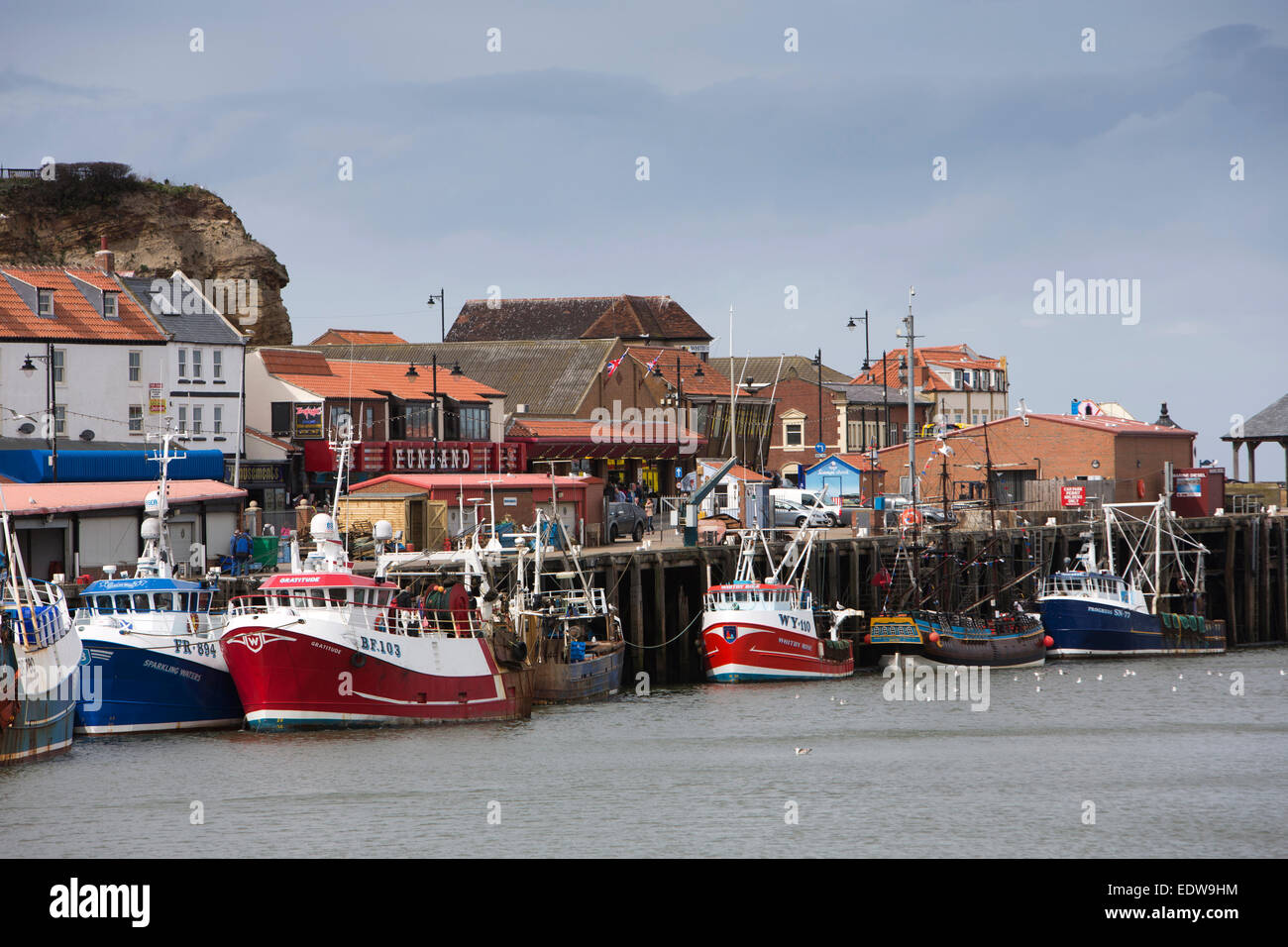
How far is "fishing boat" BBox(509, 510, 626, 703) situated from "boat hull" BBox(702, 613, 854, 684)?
3065mm

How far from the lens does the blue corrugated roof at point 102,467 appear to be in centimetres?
5231

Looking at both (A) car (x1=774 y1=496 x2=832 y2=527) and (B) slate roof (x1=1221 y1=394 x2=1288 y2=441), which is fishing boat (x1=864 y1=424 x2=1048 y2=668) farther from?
(B) slate roof (x1=1221 y1=394 x2=1288 y2=441)

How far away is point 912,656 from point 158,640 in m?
33.0

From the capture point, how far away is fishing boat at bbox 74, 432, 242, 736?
36.4 meters

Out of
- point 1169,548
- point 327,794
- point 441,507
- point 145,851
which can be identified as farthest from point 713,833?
point 1169,548

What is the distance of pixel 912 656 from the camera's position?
61.3 m

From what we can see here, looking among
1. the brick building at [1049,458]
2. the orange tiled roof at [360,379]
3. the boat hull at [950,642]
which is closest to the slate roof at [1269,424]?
the brick building at [1049,458]

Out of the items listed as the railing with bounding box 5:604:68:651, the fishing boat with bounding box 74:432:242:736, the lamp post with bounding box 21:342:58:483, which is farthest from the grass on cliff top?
the railing with bounding box 5:604:68:651

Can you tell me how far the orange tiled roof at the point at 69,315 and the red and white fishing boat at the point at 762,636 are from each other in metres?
25.7

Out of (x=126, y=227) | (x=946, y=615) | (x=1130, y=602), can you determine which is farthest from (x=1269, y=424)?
(x=126, y=227)

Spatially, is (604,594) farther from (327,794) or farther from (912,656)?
(327,794)

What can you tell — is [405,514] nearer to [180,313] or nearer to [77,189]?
[180,313]

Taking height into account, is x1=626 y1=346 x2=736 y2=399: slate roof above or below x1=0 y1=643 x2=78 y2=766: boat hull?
above

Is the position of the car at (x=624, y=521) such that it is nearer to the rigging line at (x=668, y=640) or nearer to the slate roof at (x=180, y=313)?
the rigging line at (x=668, y=640)
